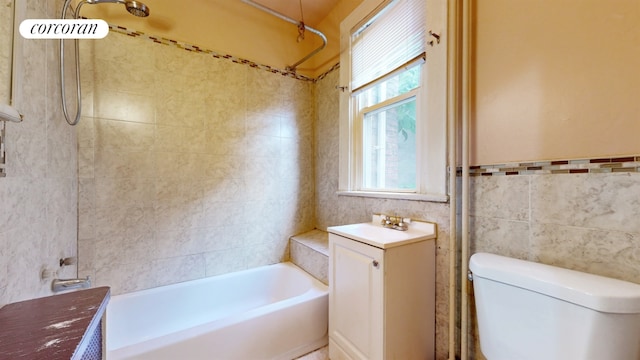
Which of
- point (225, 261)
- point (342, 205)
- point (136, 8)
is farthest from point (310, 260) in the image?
point (136, 8)

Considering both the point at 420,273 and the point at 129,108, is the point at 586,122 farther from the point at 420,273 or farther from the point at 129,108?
the point at 129,108

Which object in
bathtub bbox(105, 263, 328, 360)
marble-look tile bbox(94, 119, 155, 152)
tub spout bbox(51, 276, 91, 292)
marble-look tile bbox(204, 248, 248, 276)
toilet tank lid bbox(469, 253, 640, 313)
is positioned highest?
marble-look tile bbox(94, 119, 155, 152)

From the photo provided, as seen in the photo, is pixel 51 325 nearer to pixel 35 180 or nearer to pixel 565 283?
pixel 35 180

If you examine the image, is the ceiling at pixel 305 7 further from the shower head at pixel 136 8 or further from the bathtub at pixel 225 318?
the bathtub at pixel 225 318

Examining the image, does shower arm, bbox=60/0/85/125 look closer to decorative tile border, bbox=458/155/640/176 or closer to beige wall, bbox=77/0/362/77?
beige wall, bbox=77/0/362/77

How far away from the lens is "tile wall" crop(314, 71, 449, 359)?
1235 mm

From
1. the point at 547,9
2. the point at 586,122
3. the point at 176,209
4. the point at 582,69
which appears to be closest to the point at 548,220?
the point at 586,122

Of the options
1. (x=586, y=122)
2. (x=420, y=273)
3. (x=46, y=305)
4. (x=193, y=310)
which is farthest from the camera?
(x=193, y=310)

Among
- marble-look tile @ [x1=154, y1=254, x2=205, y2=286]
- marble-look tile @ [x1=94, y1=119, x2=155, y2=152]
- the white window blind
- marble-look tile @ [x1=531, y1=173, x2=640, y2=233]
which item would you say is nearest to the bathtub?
marble-look tile @ [x1=154, y1=254, x2=205, y2=286]

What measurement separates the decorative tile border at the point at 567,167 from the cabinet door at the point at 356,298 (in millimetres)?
628

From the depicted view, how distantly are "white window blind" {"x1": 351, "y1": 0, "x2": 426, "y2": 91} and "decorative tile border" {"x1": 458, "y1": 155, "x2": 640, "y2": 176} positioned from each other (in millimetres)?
773

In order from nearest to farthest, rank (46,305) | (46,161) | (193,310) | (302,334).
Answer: (46,305) → (46,161) → (302,334) → (193,310)

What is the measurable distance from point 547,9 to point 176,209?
7.59 ft

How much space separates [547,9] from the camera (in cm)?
91
